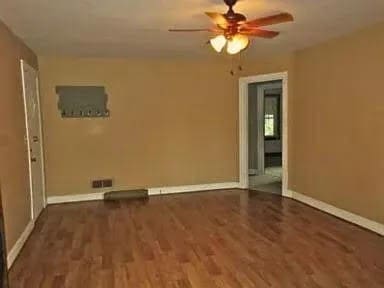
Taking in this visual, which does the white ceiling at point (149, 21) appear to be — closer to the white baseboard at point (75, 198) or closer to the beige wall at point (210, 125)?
the beige wall at point (210, 125)

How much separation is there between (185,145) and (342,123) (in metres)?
2.70

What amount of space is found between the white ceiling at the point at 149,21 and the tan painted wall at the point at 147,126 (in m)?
0.90

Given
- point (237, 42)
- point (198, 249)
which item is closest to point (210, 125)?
point (198, 249)

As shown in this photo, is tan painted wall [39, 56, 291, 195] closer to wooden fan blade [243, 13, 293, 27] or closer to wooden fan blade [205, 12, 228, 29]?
wooden fan blade [243, 13, 293, 27]

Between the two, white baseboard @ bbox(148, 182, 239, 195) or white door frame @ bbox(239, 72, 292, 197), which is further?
white baseboard @ bbox(148, 182, 239, 195)

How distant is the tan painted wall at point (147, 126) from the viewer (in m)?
5.79

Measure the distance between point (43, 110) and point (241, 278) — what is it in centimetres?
404

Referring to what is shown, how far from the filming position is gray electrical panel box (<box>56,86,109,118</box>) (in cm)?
576

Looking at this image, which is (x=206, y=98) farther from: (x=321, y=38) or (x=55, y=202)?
(x=55, y=202)

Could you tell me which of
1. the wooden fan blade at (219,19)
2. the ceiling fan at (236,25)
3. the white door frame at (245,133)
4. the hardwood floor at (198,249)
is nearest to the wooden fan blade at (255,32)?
the ceiling fan at (236,25)

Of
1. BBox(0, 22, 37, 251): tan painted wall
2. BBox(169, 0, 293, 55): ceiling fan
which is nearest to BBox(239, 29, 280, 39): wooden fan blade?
BBox(169, 0, 293, 55): ceiling fan

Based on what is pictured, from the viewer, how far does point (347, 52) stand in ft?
14.7

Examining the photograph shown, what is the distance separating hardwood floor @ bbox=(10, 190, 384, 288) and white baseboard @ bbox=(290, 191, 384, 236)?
0.11 metres

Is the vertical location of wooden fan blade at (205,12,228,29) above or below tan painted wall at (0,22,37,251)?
above
